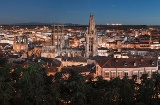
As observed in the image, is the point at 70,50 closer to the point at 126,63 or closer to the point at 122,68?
the point at 126,63

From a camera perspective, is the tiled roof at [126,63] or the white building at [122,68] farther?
the tiled roof at [126,63]

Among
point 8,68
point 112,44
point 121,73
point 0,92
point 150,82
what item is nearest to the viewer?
point 0,92

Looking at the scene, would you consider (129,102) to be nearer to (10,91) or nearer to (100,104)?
(100,104)

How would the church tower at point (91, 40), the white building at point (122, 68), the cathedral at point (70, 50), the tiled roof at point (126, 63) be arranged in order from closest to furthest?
1. the white building at point (122, 68)
2. the tiled roof at point (126, 63)
3. the church tower at point (91, 40)
4. the cathedral at point (70, 50)

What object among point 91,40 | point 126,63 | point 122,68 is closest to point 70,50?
point 91,40

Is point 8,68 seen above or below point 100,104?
above

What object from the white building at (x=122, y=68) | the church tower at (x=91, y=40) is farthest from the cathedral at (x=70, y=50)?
the white building at (x=122, y=68)

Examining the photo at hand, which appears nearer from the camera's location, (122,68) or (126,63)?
(122,68)

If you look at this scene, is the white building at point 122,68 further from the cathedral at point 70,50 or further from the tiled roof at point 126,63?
the cathedral at point 70,50

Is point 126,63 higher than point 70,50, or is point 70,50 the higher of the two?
point 126,63

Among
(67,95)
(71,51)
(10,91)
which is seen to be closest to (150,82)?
(67,95)

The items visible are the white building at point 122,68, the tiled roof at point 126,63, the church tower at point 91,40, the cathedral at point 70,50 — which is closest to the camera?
the white building at point 122,68
